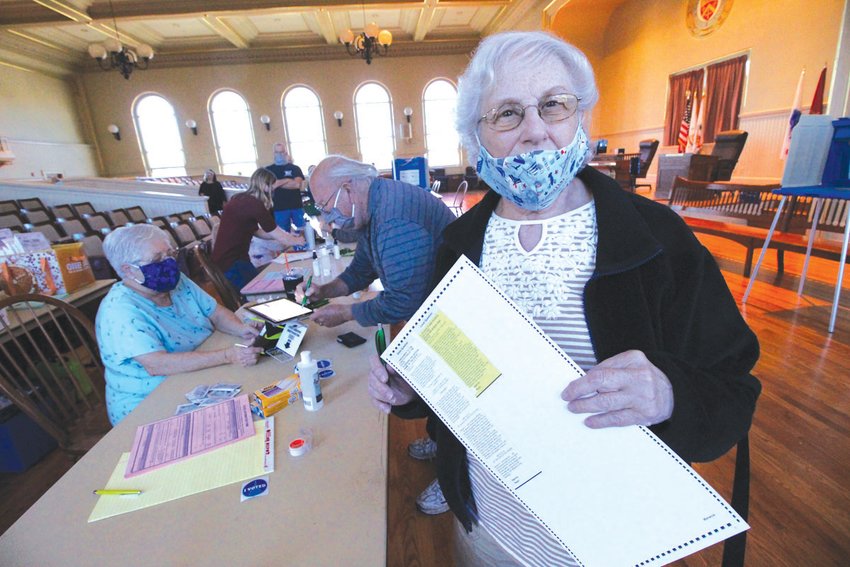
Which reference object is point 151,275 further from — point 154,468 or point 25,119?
point 25,119

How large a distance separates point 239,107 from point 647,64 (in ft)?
40.1

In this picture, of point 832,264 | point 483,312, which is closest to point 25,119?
point 483,312

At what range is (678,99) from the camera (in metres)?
8.47

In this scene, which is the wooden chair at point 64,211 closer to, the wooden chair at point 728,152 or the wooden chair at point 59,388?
the wooden chair at point 59,388

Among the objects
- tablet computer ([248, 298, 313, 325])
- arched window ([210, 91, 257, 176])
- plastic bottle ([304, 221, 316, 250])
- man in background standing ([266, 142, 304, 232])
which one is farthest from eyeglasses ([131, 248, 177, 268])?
arched window ([210, 91, 257, 176])

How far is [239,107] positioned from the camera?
13.1 metres

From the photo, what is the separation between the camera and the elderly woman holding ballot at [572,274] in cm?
62

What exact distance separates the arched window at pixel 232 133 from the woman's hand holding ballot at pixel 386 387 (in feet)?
47.7

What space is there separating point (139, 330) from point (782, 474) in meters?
2.75

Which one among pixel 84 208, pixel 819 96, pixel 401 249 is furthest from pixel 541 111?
pixel 84 208

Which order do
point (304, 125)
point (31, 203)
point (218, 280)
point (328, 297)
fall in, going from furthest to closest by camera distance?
1. point (304, 125)
2. point (31, 203)
3. point (218, 280)
4. point (328, 297)

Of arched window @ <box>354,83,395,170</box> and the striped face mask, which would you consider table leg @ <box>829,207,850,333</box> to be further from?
arched window @ <box>354,83,395,170</box>

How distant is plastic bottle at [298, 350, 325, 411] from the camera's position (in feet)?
3.77

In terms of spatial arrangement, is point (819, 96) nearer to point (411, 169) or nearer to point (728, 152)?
point (728, 152)
